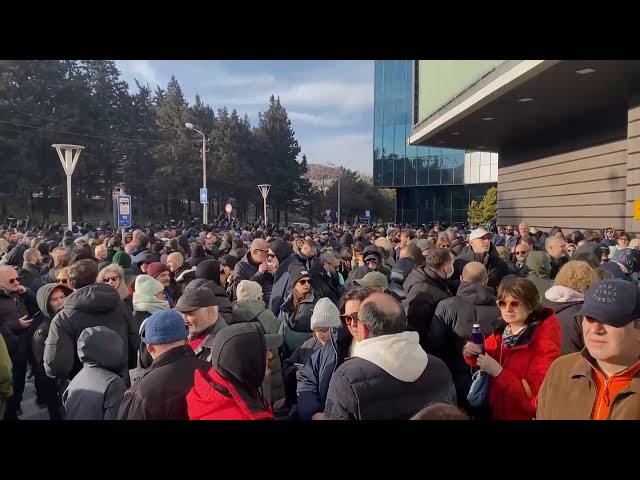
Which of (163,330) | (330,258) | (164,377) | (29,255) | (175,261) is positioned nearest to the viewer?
(164,377)

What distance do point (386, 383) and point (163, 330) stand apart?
51.3 inches

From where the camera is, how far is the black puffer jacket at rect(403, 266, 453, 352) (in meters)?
4.26

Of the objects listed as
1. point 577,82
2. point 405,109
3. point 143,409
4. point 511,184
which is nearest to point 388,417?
point 143,409

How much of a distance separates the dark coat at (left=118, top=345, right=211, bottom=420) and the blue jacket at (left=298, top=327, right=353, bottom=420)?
863mm

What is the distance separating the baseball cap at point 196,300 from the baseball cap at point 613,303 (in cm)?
243

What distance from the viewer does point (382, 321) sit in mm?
2615

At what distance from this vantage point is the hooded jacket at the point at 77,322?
161 inches

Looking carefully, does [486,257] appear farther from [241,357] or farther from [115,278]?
[241,357]

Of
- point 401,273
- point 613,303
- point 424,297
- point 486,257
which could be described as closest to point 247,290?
point 424,297

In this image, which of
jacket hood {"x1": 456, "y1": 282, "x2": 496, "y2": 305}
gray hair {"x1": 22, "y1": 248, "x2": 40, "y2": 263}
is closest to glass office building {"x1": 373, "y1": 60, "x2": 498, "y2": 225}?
gray hair {"x1": 22, "y1": 248, "x2": 40, "y2": 263}

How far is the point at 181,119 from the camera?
182 ft
